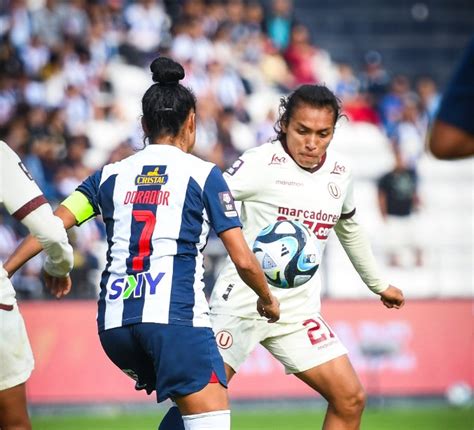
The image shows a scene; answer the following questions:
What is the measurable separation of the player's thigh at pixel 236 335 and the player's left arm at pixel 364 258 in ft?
2.51

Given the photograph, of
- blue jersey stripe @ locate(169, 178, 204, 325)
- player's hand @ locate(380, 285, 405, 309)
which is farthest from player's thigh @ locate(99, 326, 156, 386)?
player's hand @ locate(380, 285, 405, 309)

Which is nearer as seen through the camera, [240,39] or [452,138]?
[452,138]

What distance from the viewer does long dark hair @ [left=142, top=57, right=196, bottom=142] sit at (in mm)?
4852

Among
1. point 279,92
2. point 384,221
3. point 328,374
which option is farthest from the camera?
point 279,92

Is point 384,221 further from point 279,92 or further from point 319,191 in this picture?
point 319,191

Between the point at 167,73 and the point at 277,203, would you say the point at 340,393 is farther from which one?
the point at 167,73

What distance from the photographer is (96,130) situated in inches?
611

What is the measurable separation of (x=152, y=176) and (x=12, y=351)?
99cm

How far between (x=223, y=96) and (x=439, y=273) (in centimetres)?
421

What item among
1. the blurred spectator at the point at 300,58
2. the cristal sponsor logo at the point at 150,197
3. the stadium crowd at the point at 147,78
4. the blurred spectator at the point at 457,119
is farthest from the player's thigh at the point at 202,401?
the blurred spectator at the point at 300,58

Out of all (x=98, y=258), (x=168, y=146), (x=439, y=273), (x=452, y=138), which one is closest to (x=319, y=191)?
(x=168, y=146)

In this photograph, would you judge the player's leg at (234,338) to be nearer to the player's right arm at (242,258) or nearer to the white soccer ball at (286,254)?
the white soccer ball at (286,254)

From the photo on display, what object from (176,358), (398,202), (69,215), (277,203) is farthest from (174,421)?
(398,202)

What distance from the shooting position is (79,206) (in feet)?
16.8
